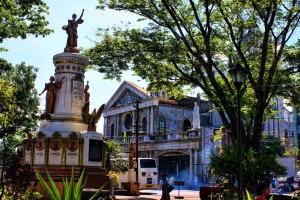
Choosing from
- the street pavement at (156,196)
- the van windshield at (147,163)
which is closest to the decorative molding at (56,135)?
the street pavement at (156,196)

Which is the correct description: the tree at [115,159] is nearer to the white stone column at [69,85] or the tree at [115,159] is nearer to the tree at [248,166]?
the white stone column at [69,85]

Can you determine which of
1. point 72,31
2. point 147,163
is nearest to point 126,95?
point 147,163

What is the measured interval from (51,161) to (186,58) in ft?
23.1

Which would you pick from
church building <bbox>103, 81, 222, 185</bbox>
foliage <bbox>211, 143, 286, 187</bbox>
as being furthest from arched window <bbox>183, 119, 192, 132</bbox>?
foliage <bbox>211, 143, 286, 187</bbox>

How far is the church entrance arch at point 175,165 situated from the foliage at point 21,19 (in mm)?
30893

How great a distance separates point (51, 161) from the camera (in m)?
14.9

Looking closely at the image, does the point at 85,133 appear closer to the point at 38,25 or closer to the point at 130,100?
the point at 38,25

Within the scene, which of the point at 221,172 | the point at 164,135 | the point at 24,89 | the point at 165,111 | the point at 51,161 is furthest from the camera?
the point at 165,111

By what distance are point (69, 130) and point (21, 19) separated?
4.54m

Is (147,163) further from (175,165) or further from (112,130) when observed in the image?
(112,130)

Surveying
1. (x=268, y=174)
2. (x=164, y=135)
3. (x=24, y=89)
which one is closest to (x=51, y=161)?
(x=24, y=89)

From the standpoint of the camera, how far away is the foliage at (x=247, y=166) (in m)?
13.0

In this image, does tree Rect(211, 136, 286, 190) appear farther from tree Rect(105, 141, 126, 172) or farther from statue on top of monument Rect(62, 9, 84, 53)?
tree Rect(105, 141, 126, 172)

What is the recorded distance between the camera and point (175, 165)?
46.5m
